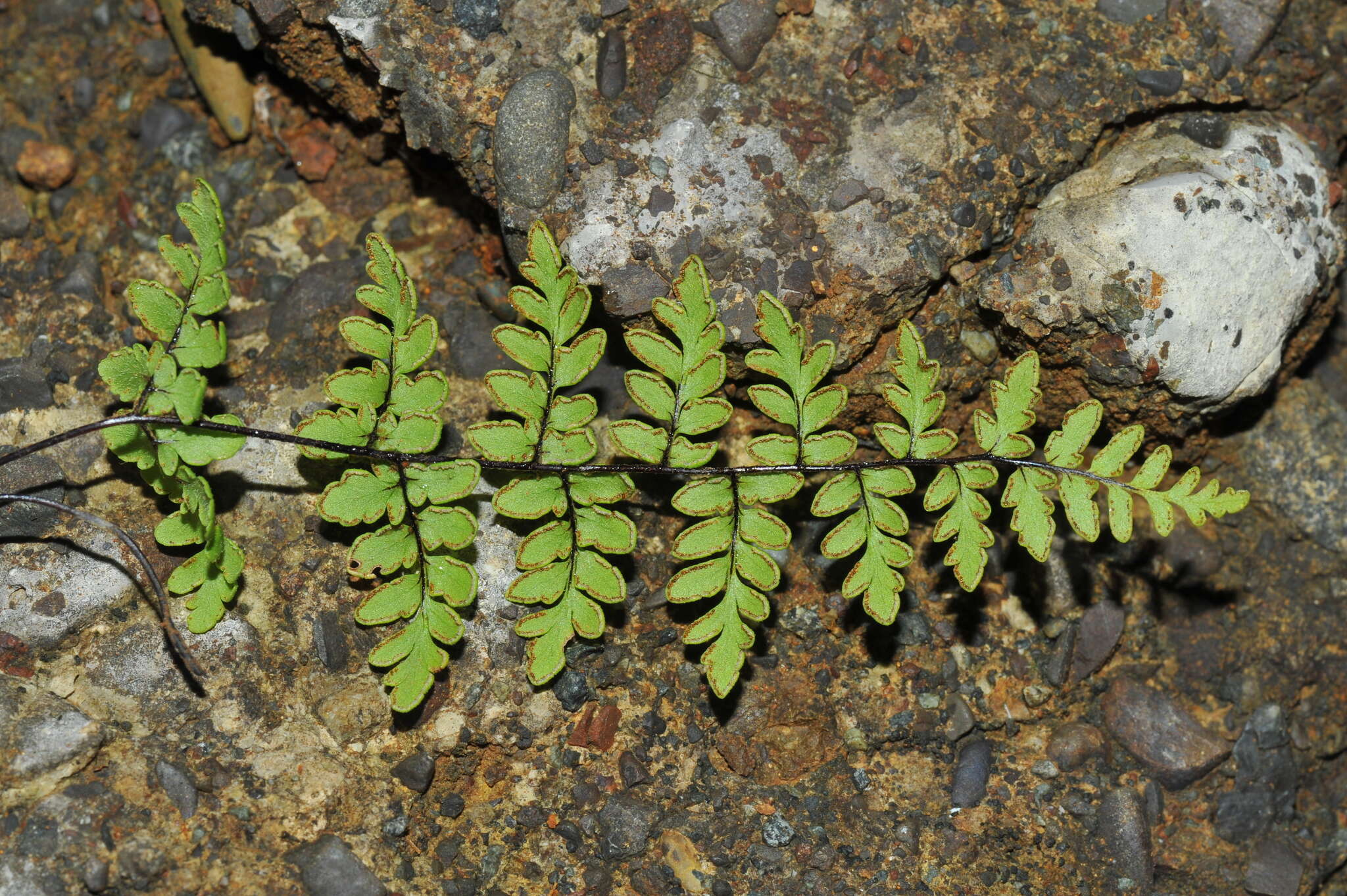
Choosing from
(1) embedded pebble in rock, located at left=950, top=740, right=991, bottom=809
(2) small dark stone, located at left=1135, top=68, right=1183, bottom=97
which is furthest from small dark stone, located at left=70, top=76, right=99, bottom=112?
(1) embedded pebble in rock, located at left=950, top=740, right=991, bottom=809

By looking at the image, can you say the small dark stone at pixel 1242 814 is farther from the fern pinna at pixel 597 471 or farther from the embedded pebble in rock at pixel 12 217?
the embedded pebble in rock at pixel 12 217

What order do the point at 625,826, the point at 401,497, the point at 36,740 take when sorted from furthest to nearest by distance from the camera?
the point at 625,826, the point at 401,497, the point at 36,740

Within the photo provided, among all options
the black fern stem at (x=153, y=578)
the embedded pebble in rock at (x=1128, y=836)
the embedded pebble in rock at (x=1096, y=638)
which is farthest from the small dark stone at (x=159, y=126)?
the embedded pebble in rock at (x=1128, y=836)

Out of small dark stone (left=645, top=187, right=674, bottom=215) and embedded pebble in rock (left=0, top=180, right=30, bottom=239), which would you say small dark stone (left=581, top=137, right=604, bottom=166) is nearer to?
small dark stone (left=645, top=187, right=674, bottom=215)

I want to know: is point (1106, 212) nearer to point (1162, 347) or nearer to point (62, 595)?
point (1162, 347)

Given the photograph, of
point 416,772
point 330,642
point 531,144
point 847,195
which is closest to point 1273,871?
point 847,195

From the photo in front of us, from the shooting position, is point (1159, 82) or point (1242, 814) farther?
point (1159, 82)

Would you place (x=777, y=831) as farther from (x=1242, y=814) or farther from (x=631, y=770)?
(x=1242, y=814)
